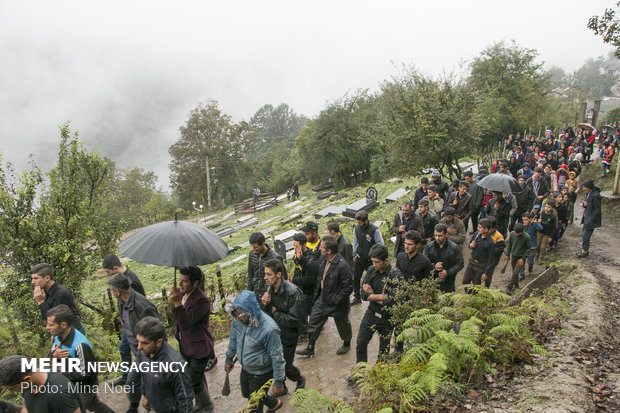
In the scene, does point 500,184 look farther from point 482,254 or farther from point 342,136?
point 342,136

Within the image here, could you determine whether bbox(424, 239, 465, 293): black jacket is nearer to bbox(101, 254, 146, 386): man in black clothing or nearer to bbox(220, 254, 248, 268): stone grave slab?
bbox(101, 254, 146, 386): man in black clothing

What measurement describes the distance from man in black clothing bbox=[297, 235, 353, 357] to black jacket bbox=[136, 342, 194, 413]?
2250 millimetres

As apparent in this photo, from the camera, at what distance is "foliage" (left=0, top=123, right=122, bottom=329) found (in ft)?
19.8

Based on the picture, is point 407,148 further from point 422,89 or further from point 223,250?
point 223,250

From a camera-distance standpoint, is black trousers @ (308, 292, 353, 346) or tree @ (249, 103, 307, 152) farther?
tree @ (249, 103, 307, 152)

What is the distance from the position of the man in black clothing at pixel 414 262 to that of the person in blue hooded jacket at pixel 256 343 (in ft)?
6.47

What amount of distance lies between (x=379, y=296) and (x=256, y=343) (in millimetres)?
1578

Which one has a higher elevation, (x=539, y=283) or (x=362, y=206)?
(x=362, y=206)

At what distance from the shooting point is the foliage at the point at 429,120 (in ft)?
35.4

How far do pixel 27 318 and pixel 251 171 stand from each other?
1411 inches

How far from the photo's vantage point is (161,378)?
3105 millimetres

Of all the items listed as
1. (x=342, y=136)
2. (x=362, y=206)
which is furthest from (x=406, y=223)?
(x=342, y=136)

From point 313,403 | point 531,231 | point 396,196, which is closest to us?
point 313,403

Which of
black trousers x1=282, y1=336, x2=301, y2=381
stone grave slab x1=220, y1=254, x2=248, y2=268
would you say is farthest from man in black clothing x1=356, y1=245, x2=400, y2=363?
stone grave slab x1=220, y1=254, x2=248, y2=268
